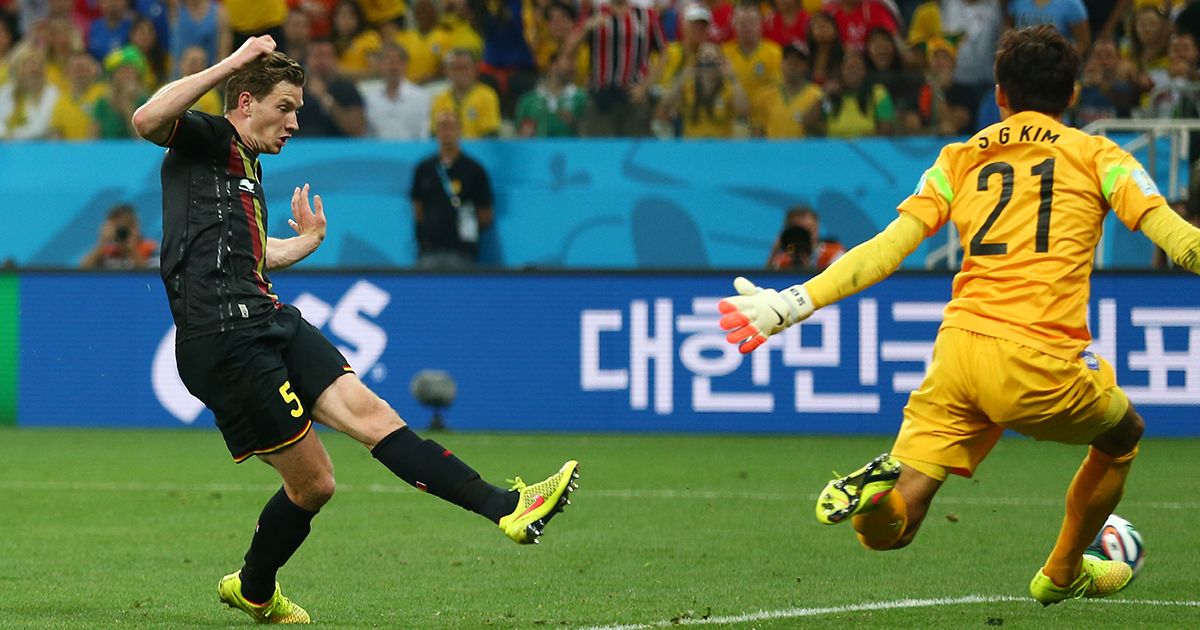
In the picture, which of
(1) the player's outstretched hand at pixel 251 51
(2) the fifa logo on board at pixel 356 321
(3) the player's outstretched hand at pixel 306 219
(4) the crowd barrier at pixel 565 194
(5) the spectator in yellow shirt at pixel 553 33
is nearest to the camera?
(1) the player's outstretched hand at pixel 251 51

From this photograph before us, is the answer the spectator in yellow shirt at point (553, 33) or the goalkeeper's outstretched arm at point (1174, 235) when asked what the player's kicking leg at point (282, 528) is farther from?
the spectator in yellow shirt at point (553, 33)

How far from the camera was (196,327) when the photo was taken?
20.4 ft

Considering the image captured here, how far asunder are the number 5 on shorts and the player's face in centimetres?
86

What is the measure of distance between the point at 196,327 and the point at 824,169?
10973mm

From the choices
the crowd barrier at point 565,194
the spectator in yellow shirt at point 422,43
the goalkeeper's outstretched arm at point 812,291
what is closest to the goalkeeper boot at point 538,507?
the goalkeeper's outstretched arm at point 812,291

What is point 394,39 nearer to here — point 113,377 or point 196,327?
point 113,377

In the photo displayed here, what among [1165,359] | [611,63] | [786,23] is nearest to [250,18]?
[611,63]

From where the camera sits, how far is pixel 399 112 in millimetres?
17375

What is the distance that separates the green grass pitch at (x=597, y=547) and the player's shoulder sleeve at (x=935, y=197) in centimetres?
155

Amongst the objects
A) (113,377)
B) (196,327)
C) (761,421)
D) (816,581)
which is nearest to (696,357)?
(761,421)

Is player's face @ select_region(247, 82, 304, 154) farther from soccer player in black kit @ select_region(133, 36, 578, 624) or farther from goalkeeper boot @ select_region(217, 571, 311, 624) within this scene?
goalkeeper boot @ select_region(217, 571, 311, 624)

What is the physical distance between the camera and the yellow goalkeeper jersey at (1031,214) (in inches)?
226

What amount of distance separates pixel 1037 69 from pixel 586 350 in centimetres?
920

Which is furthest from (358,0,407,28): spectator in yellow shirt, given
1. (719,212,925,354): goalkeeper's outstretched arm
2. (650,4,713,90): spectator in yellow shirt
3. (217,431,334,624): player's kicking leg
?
(719,212,925,354): goalkeeper's outstretched arm
